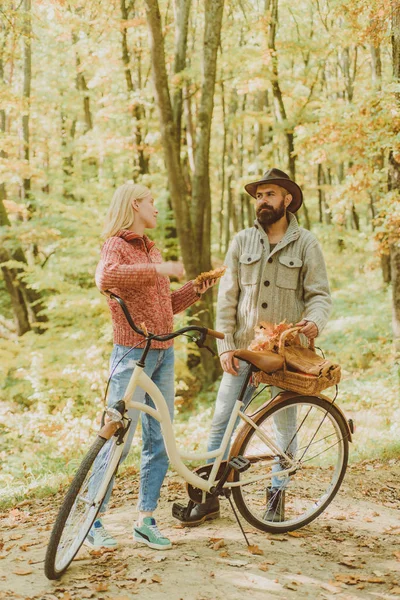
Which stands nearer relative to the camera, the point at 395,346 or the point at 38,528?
the point at 38,528

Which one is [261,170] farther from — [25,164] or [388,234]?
[388,234]

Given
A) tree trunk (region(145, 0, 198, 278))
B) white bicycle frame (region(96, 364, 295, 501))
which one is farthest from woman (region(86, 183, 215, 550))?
tree trunk (region(145, 0, 198, 278))

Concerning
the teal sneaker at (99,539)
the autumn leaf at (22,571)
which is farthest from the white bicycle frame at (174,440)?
the autumn leaf at (22,571)

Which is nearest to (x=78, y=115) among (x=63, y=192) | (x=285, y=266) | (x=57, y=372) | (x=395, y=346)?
(x=63, y=192)

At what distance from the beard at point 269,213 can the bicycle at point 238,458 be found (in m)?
0.90

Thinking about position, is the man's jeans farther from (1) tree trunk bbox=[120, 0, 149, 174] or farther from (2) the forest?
(1) tree trunk bbox=[120, 0, 149, 174]

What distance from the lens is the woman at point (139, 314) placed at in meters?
3.12

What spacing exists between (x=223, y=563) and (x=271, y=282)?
172 cm

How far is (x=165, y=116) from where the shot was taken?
8.97 meters

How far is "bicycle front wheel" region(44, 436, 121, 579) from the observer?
2.83 metres

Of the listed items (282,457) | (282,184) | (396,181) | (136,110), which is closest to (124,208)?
(282,184)

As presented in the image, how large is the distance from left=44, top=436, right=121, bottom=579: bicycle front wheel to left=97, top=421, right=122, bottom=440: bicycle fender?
0.02m

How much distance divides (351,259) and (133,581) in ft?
59.1

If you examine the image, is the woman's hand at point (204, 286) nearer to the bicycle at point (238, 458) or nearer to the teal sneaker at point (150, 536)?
the bicycle at point (238, 458)
